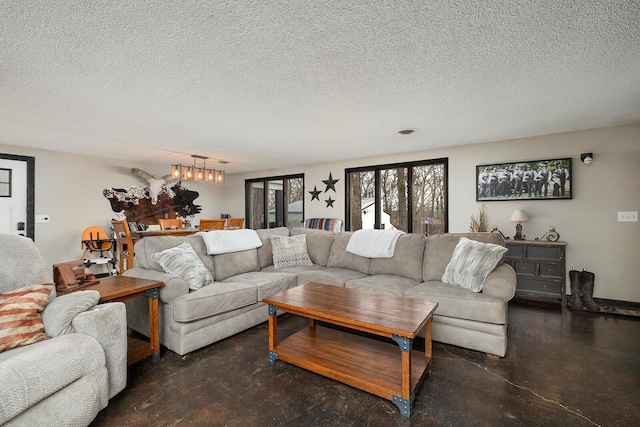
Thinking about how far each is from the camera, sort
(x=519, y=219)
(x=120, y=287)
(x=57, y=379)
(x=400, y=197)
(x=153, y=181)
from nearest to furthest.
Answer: (x=57, y=379) → (x=120, y=287) → (x=519, y=219) → (x=400, y=197) → (x=153, y=181)

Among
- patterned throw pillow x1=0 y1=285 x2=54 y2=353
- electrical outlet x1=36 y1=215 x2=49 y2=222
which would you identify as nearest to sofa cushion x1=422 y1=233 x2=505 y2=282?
patterned throw pillow x1=0 y1=285 x2=54 y2=353

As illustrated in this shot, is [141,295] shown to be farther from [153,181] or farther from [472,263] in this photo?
[153,181]

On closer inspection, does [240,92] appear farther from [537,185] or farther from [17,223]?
[17,223]

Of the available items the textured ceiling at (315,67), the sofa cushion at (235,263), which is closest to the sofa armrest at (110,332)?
the sofa cushion at (235,263)

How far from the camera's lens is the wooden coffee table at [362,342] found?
169cm

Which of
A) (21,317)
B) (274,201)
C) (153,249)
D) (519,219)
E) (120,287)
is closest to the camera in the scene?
(21,317)

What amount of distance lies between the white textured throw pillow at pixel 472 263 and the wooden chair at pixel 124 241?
4.31 metres

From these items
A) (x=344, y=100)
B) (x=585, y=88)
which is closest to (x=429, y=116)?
(x=344, y=100)

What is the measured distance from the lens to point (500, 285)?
2.34 metres

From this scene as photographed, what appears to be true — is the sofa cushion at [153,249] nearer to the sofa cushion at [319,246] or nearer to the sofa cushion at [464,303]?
the sofa cushion at [319,246]

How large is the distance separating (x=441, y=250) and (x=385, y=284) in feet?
2.53

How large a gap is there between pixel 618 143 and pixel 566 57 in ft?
8.54

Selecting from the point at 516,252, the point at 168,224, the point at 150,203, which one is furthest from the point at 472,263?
the point at 150,203

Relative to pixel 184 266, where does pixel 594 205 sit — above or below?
above
